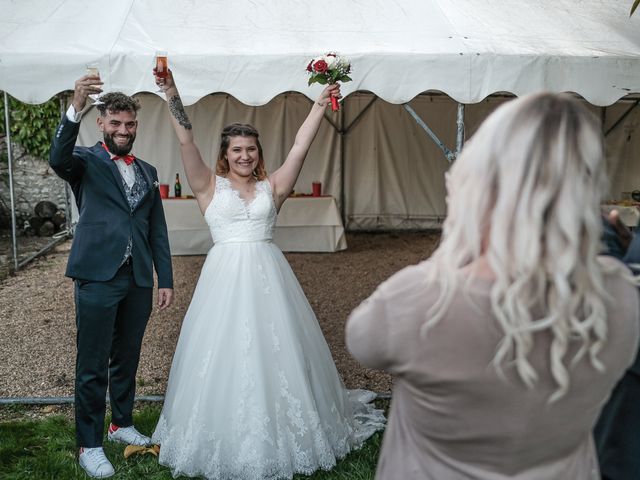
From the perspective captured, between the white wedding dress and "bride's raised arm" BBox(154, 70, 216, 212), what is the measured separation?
0.22 feet

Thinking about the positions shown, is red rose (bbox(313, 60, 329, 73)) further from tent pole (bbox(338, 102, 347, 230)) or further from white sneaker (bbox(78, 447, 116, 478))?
tent pole (bbox(338, 102, 347, 230))

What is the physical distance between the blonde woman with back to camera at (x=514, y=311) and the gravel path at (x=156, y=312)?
3.41 meters

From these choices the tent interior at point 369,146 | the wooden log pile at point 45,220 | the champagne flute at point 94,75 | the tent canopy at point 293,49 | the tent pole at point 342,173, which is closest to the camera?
the champagne flute at point 94,75

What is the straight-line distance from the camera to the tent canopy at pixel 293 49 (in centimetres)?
406

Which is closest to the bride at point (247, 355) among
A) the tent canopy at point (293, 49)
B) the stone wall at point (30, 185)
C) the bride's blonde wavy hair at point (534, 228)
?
the tent canopy at point (293, 49)

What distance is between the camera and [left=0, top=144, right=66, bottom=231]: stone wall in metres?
11.4

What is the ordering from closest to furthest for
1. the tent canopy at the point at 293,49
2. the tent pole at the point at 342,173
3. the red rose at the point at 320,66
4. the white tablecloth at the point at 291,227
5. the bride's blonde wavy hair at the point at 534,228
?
the bride's blonde wavy hair at the point at 534,228
the red rose at the point at 320,66
the tent canopy at the point at 293,49
the white tablecloth at the point at 291,227
the tent pole at the point at 342,173

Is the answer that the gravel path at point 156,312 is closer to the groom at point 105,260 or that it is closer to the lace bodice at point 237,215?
the groom at point 105,260

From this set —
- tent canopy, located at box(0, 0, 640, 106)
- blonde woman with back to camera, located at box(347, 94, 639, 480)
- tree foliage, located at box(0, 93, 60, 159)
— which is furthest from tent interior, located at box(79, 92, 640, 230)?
blonde woman with back to camera, located at box(347, 94, 639, 480)

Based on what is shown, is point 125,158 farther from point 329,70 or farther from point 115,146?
point 329,70

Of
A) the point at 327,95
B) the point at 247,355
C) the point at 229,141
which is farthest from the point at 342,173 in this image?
the point at 247,355

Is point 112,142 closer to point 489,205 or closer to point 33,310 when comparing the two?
point 489,205

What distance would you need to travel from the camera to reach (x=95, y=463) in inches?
128

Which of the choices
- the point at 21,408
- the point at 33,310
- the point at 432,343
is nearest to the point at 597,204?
the point at 432,343
